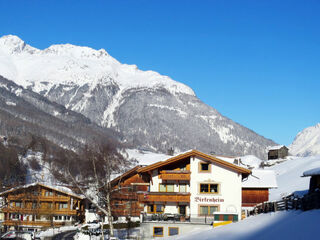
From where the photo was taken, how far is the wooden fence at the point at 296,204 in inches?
1179

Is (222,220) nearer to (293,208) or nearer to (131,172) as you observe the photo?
(293,208)

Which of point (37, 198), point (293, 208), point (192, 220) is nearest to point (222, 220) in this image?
point (192, 220)

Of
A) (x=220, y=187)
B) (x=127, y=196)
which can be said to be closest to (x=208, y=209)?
(x=220, y=187)

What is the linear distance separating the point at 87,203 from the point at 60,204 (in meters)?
6.97

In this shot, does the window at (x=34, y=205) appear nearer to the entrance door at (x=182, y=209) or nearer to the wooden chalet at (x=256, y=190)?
the entrance door at (x=182, y=209)

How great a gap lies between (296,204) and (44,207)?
5657 centimetres

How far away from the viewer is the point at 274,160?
168 m

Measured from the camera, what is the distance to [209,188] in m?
51.7

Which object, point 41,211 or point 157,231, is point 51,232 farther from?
point 157,231

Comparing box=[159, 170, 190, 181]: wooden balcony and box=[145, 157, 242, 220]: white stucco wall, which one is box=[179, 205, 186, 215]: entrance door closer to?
box=[145, 157, 242, 220]: white stucco wall

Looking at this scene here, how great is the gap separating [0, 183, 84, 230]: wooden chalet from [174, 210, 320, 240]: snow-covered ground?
47.2 metres

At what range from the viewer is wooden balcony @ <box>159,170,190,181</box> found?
5138 centimetres

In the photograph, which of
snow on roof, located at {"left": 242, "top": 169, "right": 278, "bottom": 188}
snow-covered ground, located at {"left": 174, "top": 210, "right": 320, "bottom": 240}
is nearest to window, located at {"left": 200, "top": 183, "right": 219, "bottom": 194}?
snow on roof, located at {"left": 242, "top": 169, "right": 278, "bottom": 188}

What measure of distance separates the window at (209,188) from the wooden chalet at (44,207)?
3393 cm
